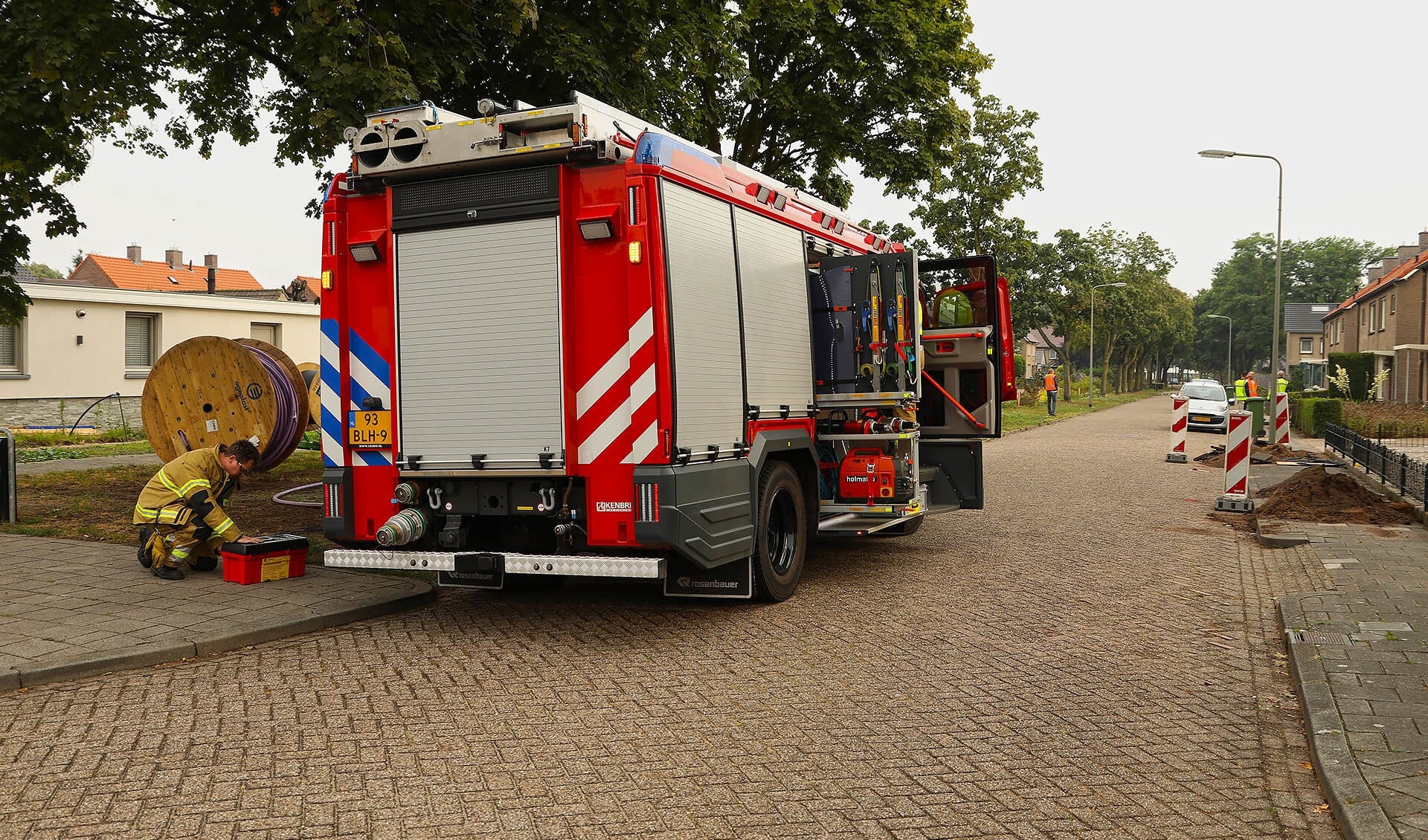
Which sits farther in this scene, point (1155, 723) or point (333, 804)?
point (1155, 723)

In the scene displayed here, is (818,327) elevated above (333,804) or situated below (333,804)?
above

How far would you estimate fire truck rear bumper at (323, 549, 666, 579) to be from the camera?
5.94 m

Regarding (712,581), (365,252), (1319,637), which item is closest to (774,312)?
(712,581)

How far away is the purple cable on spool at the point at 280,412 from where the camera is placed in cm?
1161

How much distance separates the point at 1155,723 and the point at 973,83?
53.8 ft

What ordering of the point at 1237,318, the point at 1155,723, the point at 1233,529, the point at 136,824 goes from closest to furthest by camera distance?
the point at 136,824 < the point at 1155,723 < the point at 1233,529 < the point at 1237,318

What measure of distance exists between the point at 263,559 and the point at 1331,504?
11.4 metres

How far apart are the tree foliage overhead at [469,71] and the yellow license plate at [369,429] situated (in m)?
3.49

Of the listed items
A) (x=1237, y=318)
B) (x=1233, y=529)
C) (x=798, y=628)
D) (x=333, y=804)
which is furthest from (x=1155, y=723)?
(x=1237, y=318)

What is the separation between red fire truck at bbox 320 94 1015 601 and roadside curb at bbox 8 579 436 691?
45cm

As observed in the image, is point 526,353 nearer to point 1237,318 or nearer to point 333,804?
point 333,804

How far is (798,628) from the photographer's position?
6.63 metres

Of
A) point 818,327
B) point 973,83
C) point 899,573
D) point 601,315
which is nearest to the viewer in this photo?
point 601,315

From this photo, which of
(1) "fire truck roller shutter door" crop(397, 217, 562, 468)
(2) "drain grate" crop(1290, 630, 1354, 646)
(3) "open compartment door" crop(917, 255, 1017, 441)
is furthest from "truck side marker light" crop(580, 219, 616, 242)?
(2) "drain grate" crop(1290, 630, 1354, 646)
